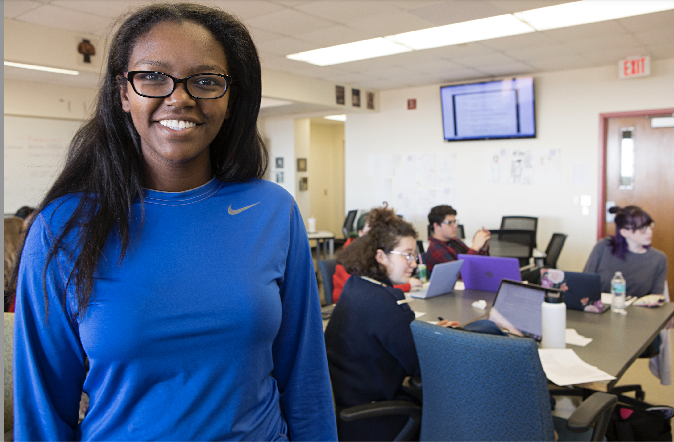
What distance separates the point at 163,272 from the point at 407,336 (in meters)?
1.38

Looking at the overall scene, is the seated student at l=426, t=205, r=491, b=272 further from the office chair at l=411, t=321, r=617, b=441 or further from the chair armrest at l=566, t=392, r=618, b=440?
the office chair at l=411, t=321, r=617, b=441

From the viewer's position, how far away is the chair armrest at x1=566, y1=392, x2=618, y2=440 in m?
1.64

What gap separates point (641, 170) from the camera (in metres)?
5.81

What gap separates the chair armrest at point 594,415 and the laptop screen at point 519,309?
53 centimetres

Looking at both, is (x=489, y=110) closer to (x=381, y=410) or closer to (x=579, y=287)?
(x=579, y=287)

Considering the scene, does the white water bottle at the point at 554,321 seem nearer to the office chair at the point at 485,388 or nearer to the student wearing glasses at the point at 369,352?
the office chair at the point at 485,388

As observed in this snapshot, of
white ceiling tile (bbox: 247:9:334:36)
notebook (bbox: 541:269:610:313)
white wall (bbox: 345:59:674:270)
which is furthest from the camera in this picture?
white wall (bbox: 345:59:674:270)

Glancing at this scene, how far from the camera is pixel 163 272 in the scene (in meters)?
0.81

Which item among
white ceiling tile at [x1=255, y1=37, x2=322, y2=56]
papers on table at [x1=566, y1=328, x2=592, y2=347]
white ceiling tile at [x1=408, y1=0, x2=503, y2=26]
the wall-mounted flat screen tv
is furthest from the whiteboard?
papers on table at [x1=566, y1=328, x2=592, y2=347]

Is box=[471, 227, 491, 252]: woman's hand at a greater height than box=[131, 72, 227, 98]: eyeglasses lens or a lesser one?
lesser

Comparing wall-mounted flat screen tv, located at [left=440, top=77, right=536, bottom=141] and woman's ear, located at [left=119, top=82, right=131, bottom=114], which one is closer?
woman's ear, located at [left=119, top=82, right=131, bottom=114]

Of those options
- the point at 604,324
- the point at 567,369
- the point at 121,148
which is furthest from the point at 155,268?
the point at 604,324

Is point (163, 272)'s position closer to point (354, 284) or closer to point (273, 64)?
point (354, 284)

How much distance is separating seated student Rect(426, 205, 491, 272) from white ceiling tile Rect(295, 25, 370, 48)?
1.76m
